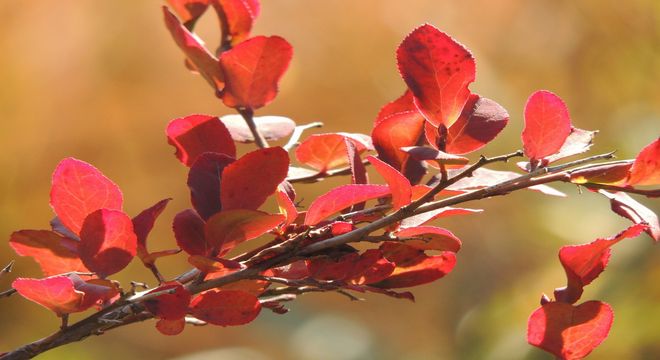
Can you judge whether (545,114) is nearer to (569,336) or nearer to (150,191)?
(569,336)

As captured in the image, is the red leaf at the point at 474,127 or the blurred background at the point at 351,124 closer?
the red leaf at the point at 474,127

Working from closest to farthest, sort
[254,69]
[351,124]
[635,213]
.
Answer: [635,213], [254,69], [351,124]

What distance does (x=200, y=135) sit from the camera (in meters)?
0.37

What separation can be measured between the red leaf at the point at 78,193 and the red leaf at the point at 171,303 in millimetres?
50

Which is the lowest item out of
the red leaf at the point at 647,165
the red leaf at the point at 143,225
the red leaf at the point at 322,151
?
the red leaf at the point at 143,225

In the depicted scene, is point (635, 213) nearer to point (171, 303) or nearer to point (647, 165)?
point (647, 165)

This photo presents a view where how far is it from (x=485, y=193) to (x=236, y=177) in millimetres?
97

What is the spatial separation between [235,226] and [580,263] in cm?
14

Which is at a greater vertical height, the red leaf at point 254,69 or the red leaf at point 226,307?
the red leaf at point 254,69

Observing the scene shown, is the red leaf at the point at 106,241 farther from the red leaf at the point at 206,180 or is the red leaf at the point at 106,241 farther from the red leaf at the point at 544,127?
the red leaf at the point at 544,127

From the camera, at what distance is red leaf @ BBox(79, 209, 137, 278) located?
12.6 inches

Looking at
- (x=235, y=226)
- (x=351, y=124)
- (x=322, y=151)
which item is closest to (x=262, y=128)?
(x=322, y=151)

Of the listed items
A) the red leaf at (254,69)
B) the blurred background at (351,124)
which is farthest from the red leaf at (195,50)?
the blurred background at (351,124)

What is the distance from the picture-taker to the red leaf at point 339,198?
12.4 inches
